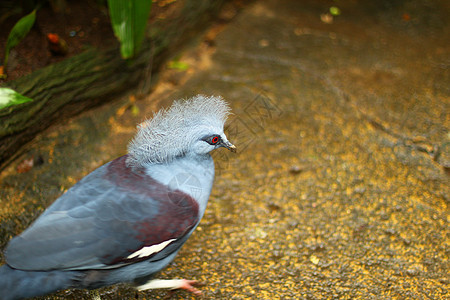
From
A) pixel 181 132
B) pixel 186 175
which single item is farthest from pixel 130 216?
pixel 181 132

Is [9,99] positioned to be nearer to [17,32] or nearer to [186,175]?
[17,32]

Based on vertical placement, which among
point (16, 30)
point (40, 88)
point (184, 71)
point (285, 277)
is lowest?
point (285, 277)

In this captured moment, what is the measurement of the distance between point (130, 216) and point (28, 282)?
52 cm

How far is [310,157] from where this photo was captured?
314 cm

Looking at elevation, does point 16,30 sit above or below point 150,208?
above

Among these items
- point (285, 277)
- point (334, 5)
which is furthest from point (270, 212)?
point (334, 5)

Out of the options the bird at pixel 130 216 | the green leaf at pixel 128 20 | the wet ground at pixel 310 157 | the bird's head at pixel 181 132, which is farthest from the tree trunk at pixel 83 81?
the bird's head at pixel 181 132

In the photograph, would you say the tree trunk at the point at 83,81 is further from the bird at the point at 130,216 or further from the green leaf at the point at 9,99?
the bird at the point at 130,216

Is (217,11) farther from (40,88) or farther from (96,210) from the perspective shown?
(96,210)

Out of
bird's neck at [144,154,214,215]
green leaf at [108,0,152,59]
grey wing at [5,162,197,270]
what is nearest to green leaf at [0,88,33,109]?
grey wing at [5,162,197,270]

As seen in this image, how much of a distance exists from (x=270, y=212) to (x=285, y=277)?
1.60 feet

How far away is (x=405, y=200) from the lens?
2838 millimetres

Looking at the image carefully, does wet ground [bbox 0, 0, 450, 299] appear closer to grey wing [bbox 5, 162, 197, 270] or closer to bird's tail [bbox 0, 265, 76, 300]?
bird's tail [bbox 0, 265, 76, 300]

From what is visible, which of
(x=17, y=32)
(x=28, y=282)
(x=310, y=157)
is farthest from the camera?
(x=310, y=157)
